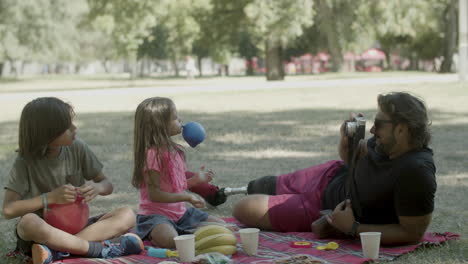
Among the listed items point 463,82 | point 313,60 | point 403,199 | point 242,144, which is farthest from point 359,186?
point 313,60

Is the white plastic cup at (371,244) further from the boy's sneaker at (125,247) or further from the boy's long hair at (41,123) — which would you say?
the boy's long hair at (41,123)

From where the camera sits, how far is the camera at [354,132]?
401 cm

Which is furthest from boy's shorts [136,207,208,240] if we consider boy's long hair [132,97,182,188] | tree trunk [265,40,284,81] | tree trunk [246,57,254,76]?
tree trunk [246,57,254,76]

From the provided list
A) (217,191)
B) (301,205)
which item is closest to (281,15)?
(217,191)

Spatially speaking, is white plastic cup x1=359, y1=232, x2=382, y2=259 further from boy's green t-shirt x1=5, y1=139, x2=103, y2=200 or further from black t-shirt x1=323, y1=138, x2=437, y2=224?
boy's green t-shirt x1=5, y1=139, x2=103, y2=200

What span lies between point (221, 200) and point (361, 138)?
62.7 inches

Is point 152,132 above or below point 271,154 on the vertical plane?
above

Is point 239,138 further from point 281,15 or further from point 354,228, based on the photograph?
point 281,15

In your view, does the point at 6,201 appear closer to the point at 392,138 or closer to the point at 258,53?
the point at 392,138

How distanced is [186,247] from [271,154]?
465cm

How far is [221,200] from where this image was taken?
5430mm

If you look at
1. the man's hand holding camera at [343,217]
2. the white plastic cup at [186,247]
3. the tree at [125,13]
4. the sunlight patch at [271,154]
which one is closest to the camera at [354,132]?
the man's hand holding camera at [343,217]

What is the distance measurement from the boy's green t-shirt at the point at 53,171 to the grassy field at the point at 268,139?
2.24 feet

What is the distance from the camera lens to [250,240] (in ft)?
12.7
